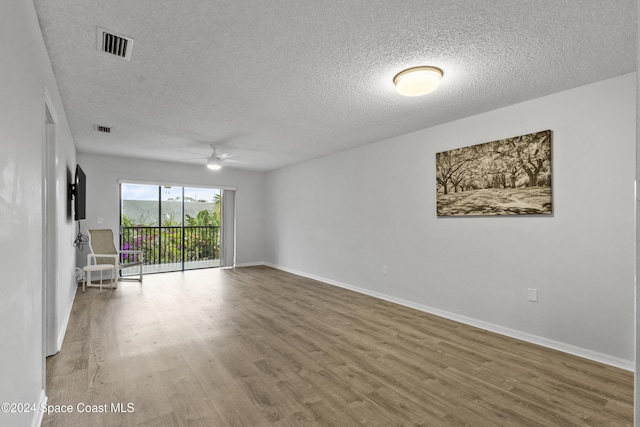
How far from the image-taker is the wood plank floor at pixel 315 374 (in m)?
1.86

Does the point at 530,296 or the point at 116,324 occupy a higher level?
the point at 530,296

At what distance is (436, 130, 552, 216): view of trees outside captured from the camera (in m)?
2.95

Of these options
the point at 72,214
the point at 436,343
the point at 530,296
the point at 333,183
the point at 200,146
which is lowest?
the point at 436,343

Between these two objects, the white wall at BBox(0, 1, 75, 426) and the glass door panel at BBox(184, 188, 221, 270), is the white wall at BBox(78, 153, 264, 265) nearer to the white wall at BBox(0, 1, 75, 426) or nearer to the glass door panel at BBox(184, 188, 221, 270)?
the glass door panel at BBox(184, 188, 221, 270)

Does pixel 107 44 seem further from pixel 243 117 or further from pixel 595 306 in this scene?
pixel 595 306

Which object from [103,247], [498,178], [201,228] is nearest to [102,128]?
[103,247]

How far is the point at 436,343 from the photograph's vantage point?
292cm

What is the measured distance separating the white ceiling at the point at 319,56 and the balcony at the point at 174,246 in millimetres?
3746

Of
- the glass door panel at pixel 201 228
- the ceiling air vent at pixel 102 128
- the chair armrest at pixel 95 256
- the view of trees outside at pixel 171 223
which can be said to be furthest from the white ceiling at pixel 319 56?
the glass door panel at pixel 201 228

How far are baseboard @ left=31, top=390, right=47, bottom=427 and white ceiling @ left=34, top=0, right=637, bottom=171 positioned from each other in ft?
7.47

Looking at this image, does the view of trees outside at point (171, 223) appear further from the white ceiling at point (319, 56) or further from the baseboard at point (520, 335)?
the baseboard at point (520, 335)

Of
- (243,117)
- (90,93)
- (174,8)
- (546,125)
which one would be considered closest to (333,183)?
(243,117)

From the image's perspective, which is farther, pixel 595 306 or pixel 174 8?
pixel 595 306

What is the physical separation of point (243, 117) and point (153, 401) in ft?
9.41
